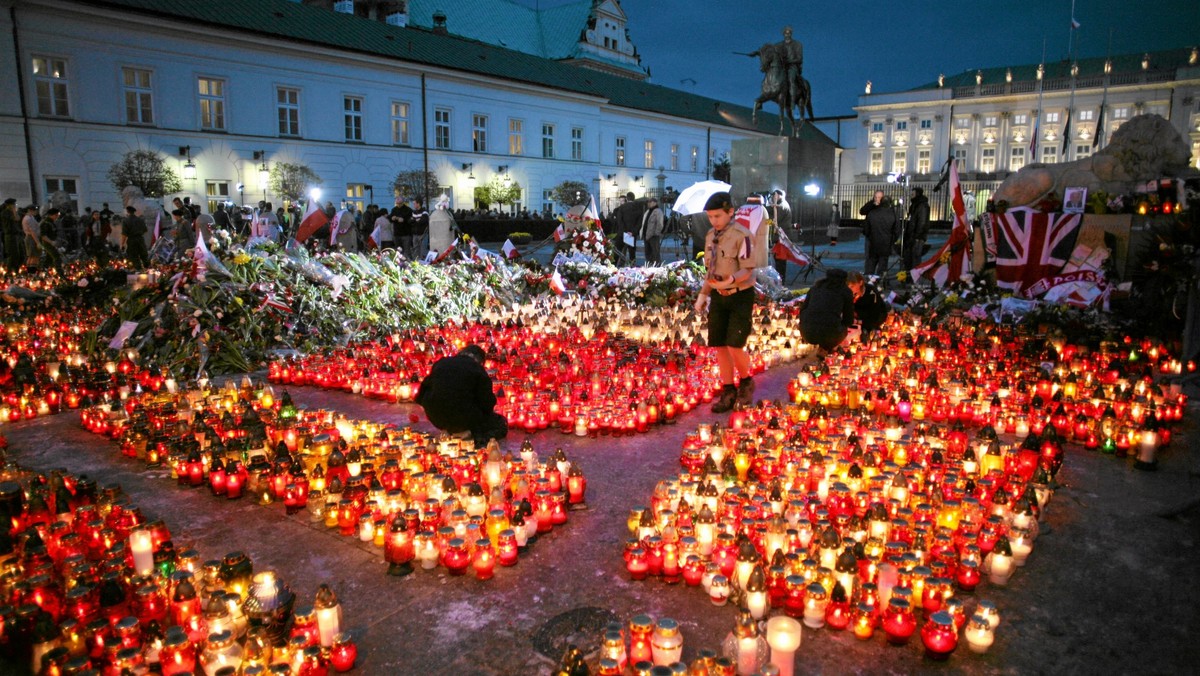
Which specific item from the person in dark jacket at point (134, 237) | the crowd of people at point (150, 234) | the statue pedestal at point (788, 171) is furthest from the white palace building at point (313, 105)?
the statue pedestal at point (788, 171)

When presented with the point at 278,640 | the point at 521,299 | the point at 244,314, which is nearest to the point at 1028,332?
the point at 521,299

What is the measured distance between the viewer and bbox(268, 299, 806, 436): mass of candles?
6652mm

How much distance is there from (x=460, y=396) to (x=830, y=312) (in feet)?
14.8

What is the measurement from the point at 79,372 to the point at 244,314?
1.99 metres

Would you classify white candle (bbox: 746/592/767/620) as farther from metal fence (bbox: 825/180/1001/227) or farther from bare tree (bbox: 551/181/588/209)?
bare tree (bbox: 551/181/588/209)

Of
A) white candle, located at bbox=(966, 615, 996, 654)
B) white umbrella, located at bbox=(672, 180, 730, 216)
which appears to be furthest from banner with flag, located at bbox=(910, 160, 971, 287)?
white candle, located at bbox=(966, 615, 996, 654)

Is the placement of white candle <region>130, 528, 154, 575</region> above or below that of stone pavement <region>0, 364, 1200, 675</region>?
above

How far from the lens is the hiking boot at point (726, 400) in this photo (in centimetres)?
710

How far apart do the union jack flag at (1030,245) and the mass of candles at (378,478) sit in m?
10.6

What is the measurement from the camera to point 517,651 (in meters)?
3.30

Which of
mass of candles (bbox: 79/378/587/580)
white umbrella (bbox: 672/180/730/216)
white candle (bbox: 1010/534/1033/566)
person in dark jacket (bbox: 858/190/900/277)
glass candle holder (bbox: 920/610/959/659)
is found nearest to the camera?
→ glass candle holder (bbox: 920/610/959/659)

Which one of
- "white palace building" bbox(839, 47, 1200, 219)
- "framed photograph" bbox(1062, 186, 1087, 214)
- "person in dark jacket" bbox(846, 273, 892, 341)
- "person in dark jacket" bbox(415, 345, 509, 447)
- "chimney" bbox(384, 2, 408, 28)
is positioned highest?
"chimney" bbox(384, 2, 408, 28)

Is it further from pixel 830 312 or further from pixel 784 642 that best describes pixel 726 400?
pixel 784 642

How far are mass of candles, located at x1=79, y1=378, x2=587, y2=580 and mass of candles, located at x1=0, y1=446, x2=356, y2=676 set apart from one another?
76 centimetres
